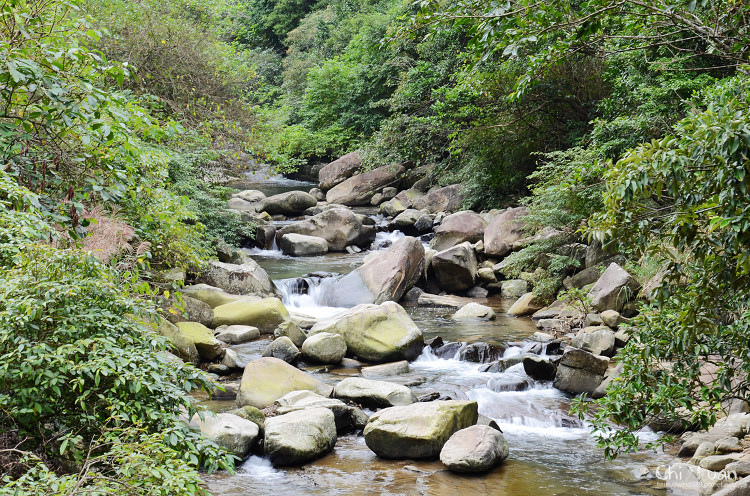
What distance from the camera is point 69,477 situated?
2996 millimetres

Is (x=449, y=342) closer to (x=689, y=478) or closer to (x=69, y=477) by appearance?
(x=689, y=478)

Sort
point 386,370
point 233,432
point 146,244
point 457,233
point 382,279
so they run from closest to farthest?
1. point 233,432
2. point 146,244
3. point 386,370
4. point 382,279
5. point 457,233

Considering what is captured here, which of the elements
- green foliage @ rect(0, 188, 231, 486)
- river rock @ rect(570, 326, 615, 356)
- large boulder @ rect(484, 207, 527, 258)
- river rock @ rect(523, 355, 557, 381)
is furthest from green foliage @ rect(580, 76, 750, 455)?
large boulder @ rect(484, 207, 527, 258)

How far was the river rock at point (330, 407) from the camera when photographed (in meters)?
7.93

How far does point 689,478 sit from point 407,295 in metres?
9.22

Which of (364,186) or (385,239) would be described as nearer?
(385,239)

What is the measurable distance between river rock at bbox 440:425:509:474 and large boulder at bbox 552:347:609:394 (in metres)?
2.39

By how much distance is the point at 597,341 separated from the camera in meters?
10.1

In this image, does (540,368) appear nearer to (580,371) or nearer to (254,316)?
(580,371)

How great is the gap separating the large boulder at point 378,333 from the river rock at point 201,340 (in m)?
1.89

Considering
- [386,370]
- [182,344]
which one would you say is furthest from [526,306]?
[182,344]

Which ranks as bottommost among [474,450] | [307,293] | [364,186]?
[307,293]

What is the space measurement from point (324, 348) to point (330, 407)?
8.72 feet

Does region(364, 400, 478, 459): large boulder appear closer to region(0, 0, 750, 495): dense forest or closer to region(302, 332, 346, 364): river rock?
region(0, 0, 750, 495): dense forest
